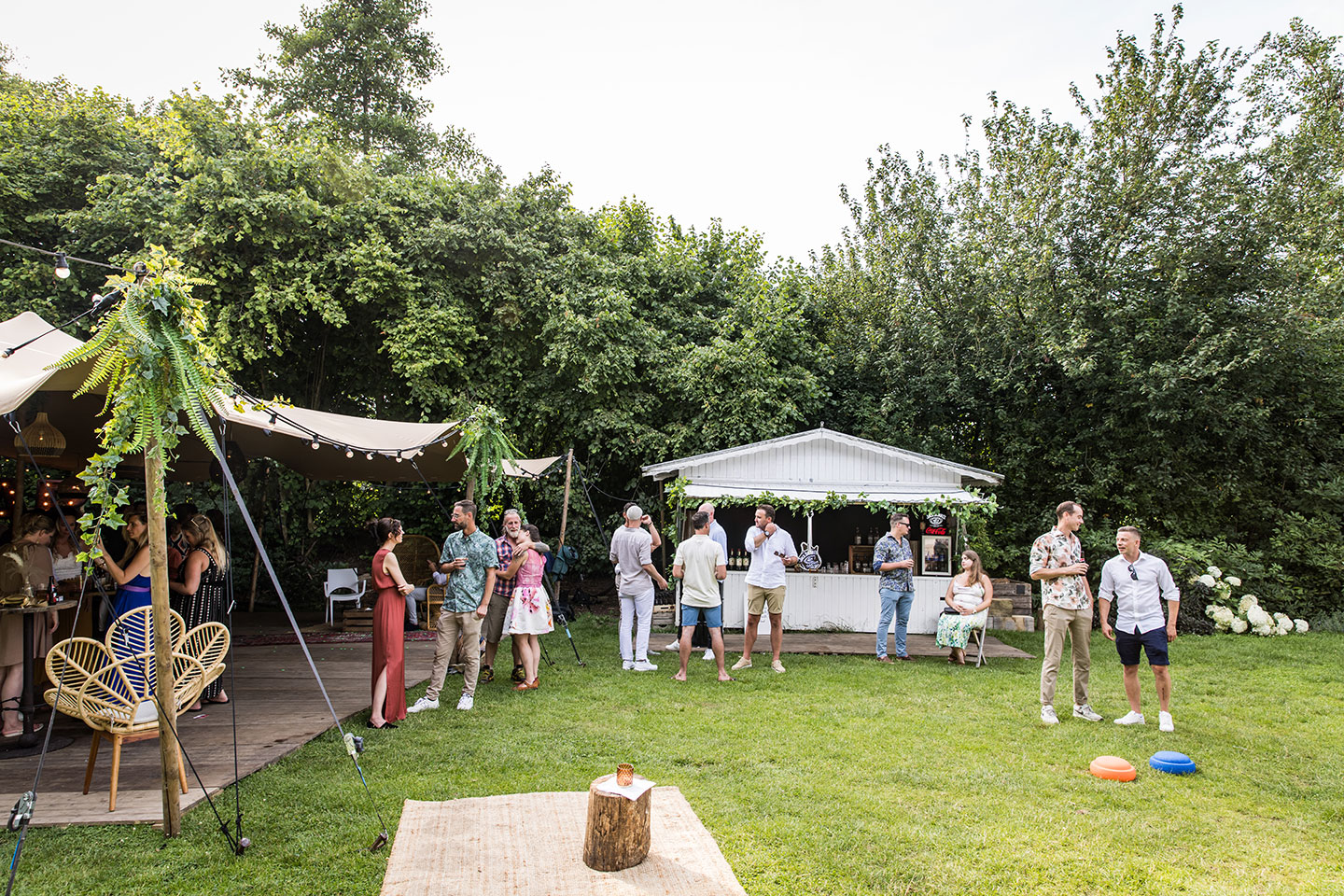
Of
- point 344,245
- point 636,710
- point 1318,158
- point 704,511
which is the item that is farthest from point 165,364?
point 1318,158

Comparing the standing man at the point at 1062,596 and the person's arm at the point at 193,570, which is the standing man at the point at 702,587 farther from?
the person's arm at the point at 193,570

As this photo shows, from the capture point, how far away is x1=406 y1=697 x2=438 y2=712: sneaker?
630cm

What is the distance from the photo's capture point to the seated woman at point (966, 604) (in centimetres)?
870

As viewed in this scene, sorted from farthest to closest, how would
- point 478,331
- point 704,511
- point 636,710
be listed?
point 478,331 → point 704,511 → point 636,710

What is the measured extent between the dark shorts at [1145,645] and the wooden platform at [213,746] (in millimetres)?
5922

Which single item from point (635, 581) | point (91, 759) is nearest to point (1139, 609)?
point (635, 581)

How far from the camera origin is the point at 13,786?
4402 mm

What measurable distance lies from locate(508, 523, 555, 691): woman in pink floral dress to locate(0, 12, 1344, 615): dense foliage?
21.6ft

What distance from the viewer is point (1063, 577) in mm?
6043

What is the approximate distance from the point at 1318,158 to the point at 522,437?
13718 mm

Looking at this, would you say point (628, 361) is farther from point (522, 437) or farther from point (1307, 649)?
point (1307, 649)

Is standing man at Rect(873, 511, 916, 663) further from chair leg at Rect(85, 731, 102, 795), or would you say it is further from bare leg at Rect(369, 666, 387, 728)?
chair leg at Rect(85, 731, 102, 795)

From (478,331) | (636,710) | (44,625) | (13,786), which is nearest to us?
(13,786)

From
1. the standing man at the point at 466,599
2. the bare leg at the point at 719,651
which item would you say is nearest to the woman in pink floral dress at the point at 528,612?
the standing man at the point at 466,599
